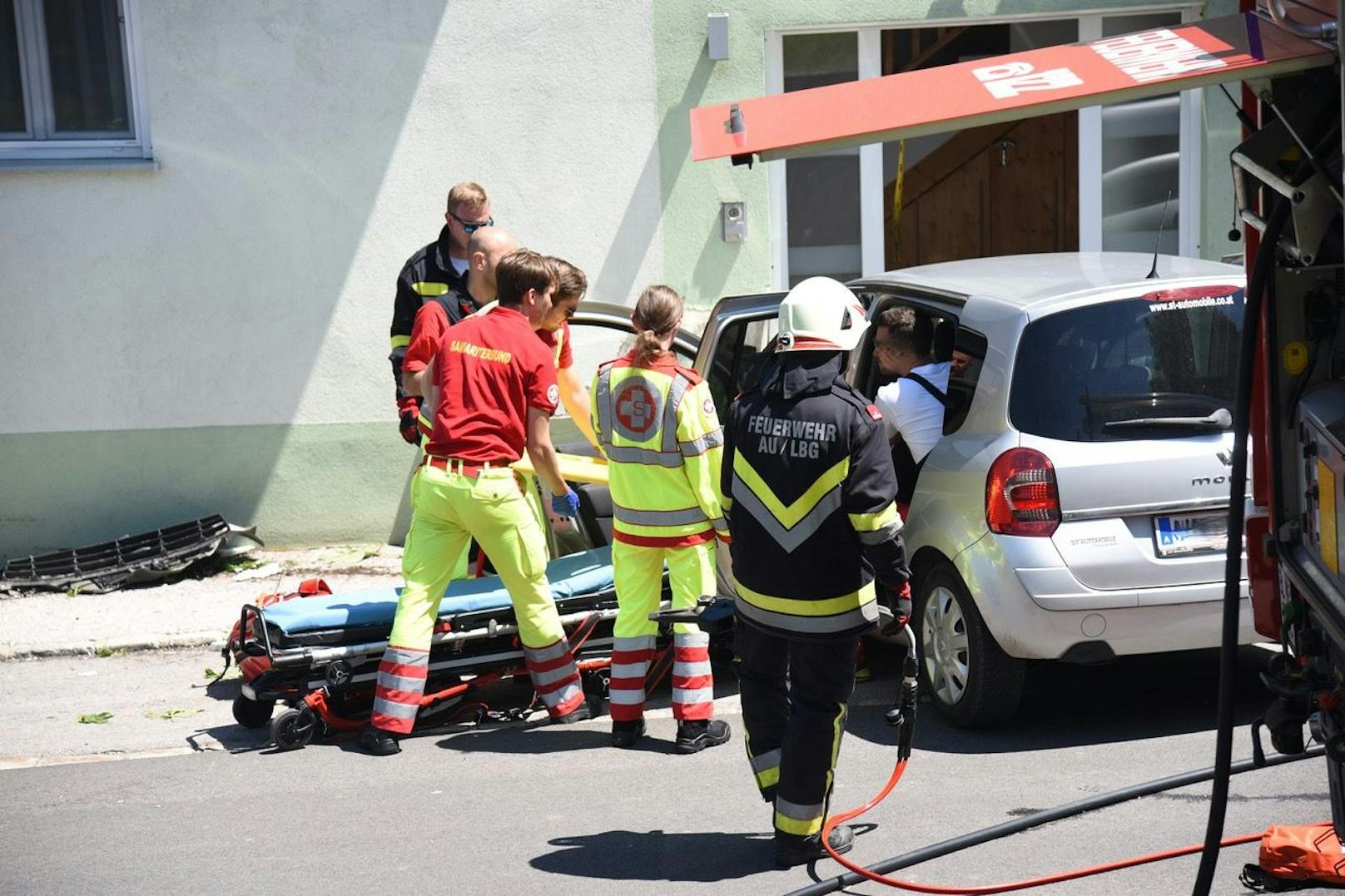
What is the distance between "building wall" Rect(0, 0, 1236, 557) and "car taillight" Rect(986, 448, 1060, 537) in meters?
4.79

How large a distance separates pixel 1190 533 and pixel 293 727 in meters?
3.59

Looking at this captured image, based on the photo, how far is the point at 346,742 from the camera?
21.3ft

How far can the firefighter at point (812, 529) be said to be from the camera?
15.5 feet

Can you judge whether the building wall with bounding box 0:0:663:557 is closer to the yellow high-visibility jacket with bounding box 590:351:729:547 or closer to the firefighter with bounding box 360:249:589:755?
the firefighter with bounding box 360:249:589:755

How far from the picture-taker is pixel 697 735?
617cm

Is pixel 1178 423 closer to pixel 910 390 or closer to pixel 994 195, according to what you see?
pixel 910 390

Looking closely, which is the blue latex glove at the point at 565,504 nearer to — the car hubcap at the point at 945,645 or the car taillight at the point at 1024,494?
the car hubcap at the point at 945,645

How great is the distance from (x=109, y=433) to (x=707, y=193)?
13.8 feet

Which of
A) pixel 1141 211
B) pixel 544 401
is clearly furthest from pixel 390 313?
pixel 1141 211

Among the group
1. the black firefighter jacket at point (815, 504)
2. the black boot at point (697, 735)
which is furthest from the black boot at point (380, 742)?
the black firefighter jacket at point (815, 504)

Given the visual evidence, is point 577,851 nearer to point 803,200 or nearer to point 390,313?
point 390,313

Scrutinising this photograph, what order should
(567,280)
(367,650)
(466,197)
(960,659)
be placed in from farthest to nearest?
(466,197) < (567,280) < (367,650) < (960,659)

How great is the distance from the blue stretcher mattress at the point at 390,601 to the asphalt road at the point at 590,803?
0.52 metres

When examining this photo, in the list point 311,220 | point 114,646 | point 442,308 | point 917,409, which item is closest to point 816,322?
point 917,409
